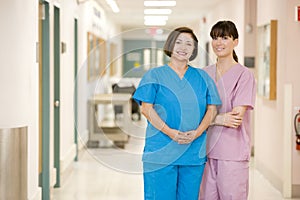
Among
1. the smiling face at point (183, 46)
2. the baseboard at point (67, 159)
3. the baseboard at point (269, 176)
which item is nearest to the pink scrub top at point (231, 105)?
the smiling face at point (183, 46)

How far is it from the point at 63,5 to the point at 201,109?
12.7 ft

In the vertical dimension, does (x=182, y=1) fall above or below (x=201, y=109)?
above

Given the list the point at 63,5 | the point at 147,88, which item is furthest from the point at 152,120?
the point at 63,5

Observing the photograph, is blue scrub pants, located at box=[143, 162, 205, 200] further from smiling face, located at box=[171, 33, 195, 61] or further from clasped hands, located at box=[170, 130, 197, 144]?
smiling face, located at box=[171, 33, 195, 61]

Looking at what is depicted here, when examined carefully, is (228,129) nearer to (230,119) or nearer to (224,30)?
(230,119)

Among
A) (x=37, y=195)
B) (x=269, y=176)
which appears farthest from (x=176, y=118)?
(x=269, y=176)

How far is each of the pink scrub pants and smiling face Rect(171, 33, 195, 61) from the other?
0.60 metres

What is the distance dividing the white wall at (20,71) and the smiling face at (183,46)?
1.27 m

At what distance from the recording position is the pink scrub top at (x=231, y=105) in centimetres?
315

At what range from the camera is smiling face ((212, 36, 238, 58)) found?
3133mm

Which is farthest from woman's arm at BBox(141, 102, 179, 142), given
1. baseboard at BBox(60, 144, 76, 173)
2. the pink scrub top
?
baseboard at BBox(60, 144, 76, 173)

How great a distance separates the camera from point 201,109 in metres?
3.04

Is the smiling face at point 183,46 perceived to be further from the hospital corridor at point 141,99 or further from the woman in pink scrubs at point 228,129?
the woman in pink scrubs at point 228,129

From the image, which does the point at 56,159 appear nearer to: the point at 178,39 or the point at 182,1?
the point at 178,39
